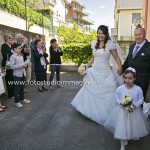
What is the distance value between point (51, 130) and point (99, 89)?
1.47m

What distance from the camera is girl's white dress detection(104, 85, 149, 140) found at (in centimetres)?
385

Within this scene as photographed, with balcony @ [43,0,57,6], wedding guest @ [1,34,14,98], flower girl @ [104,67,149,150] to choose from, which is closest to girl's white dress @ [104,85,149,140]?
flower girl @ [104,67,149,150]

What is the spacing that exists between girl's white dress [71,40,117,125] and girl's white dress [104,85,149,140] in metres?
1.22

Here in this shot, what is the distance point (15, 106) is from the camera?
6660 mm

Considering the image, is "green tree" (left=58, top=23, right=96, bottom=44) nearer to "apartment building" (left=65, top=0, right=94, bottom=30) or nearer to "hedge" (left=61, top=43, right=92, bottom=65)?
"hedge" (left=61, top=43, right=92, bottom=65)

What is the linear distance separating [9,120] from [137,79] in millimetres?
3027

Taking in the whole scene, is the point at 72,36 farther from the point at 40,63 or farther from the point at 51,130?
the point at 51,130

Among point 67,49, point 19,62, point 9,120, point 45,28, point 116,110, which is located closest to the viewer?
point 116,110

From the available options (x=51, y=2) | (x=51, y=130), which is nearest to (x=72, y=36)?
(x=51, y=130)

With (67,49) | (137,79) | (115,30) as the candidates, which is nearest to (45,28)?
(67,49)

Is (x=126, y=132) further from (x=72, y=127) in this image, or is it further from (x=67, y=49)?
(x=67, y=49)

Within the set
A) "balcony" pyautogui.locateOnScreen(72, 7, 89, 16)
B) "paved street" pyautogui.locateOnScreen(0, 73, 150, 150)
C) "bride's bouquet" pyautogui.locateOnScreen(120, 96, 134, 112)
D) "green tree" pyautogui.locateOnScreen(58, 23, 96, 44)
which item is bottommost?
"paved street" pyautogui.locateOnScreen(0, 73, 150, 150)

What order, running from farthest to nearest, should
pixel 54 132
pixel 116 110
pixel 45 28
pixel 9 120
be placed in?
pixel 45 28 → pixel 9 120 → pixel 54 132 → pixel 116 110

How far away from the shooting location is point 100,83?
557 cm
